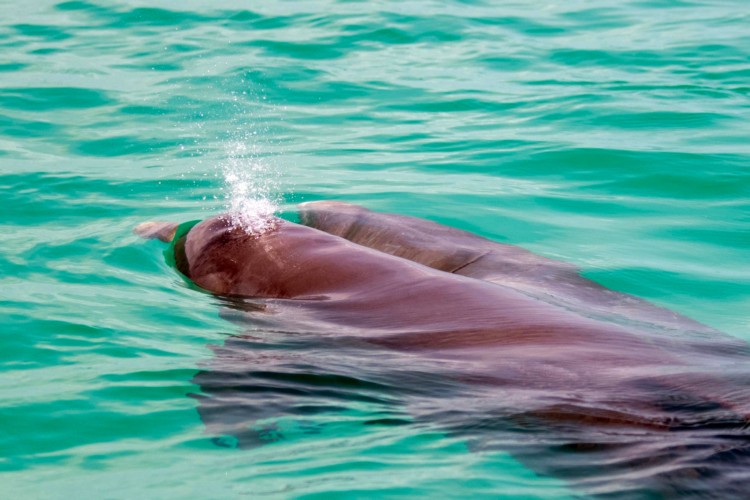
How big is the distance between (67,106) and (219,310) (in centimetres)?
667

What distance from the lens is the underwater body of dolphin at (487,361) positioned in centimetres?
360

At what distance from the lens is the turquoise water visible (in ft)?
12.8

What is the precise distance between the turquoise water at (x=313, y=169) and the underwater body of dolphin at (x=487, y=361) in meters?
0.14

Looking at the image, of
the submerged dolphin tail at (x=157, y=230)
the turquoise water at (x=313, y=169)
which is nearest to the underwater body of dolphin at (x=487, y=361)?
the turquoise water at (x=313, y=169)

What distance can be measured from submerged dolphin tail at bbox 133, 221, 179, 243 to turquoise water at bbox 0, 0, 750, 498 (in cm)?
9

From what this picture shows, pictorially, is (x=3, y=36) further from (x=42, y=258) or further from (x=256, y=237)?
(x=256, y=237)

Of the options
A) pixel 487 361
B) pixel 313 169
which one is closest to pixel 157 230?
pixel 313 169

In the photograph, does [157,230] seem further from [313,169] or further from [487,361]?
[487,361]

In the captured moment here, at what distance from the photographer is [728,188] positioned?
29.3ft

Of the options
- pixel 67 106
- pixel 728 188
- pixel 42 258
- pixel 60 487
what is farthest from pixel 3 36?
pixel 60 487

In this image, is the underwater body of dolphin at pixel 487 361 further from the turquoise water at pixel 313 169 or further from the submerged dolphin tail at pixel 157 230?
the submerged dolphin tail at pixel 157 230

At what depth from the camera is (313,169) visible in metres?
9.27

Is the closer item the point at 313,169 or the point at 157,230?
the point at 157,230

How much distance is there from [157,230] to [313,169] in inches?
104
